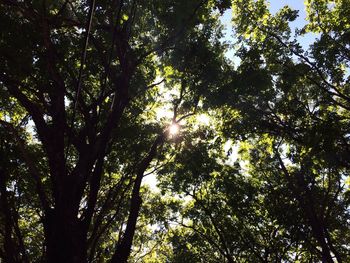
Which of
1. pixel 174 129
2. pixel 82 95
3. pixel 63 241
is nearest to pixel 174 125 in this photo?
pixel 174 129

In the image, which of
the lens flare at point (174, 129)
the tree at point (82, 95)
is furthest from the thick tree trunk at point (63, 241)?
the lens flare at point (174, 129)

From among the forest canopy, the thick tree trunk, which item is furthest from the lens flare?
the thick tree trunk

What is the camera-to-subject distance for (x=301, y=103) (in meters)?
12.7

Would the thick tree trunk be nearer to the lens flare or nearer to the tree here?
the tree

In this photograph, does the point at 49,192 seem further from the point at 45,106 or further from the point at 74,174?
the point at 74,174

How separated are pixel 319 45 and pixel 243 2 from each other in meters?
3.95

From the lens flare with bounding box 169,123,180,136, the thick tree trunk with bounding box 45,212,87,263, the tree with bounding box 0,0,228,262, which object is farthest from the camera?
the lens flare with bounding box 169,123,180,136

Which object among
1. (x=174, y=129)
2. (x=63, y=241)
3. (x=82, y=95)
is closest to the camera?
(x=63, y=241)

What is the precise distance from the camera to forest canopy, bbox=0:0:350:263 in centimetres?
690

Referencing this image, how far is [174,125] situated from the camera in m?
11.6

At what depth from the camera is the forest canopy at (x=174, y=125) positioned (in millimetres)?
6896

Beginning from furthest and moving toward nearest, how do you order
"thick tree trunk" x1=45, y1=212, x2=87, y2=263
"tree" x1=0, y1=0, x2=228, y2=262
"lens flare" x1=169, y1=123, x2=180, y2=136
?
"lens flare" x1=169, y1=123, x2=180, y2=136
"tree" x1=0, y1=0, x2=228, y2=262
"thick tree trunk" x1=45, y1=212, x2=87, y2=263

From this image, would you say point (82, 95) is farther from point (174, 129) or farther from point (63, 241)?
point (63, 241)

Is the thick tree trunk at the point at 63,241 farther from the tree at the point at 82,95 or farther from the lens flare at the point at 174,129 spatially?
the lens flare at the point at 174,129
